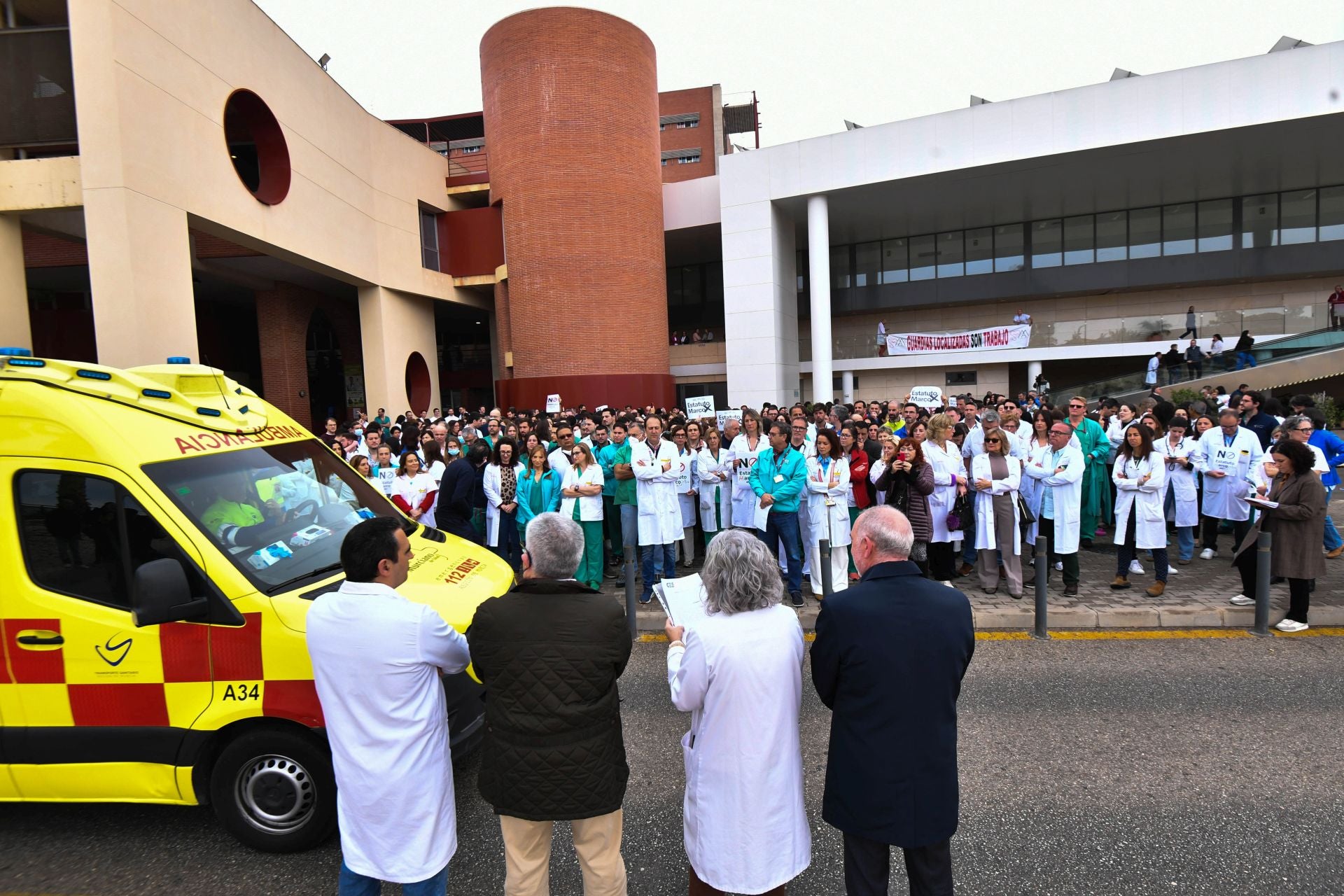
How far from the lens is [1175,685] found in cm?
555

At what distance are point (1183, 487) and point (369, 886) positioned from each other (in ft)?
33.1

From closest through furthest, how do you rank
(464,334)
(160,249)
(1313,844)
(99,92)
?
(1313,844)
(99,92)
(160,249)
(464,334)

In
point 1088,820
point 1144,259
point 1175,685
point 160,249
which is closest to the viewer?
point 1088,820

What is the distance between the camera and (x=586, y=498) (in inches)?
336

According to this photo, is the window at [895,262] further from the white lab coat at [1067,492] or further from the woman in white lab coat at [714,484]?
the white lab coat at [1067,492]

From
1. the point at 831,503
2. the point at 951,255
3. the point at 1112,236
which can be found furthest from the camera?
the point at 951,255

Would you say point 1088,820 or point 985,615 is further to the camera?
point 985,615

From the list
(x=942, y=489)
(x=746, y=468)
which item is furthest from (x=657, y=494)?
(x=942, y=489)

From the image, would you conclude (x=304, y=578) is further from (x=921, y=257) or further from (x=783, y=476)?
(x=921, y=257)

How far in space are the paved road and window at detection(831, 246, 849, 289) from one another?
31027 millimetres

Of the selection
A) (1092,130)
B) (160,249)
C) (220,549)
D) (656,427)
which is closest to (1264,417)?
(656,427)

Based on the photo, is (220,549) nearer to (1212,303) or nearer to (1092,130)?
(1092,130)

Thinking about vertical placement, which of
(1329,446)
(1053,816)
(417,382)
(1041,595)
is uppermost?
(417,382)

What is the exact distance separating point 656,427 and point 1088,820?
238 inches
